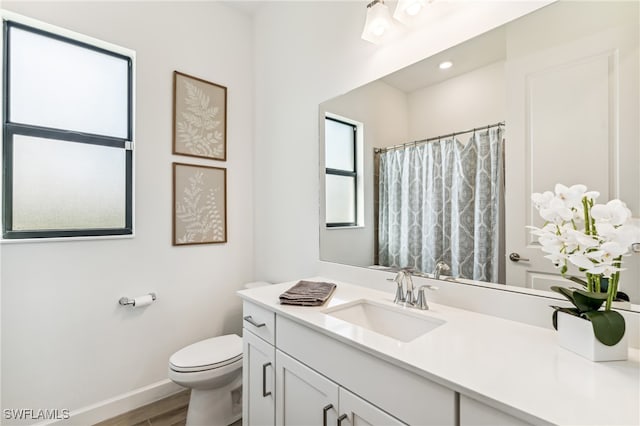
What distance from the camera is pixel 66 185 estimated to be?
1.70m

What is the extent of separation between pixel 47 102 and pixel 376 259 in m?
2.08

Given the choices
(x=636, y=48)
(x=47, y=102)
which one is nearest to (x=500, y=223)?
(x=636, y=48)

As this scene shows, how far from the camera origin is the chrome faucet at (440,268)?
1.26 meters

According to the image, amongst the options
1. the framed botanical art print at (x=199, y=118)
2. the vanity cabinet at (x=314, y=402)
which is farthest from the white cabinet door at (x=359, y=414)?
the framed botanical art print at (x=199, y=118)

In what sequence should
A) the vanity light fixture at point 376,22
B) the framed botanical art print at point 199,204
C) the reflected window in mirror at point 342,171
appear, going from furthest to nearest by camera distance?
the framed botanical art print at point 199,204, the reflected window in mirror at point 342,171, the vanity light fixture at point 376,22

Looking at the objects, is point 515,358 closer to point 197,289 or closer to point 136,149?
point 197,289

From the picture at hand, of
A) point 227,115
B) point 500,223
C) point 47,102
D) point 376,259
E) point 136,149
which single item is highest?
point 227,115

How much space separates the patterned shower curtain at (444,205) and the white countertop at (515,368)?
Result: 0.87ft

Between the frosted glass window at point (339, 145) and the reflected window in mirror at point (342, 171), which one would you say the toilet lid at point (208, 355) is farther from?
the frosted glass window at point (339, 145)

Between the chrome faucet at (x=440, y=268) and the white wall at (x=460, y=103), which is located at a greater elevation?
the white wall at (x=460, y=103)

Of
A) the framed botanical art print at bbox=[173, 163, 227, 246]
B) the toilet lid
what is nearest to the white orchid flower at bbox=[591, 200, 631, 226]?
the toilet lid

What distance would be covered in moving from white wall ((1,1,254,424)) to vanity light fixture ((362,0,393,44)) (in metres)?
1.33

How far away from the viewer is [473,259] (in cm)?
120

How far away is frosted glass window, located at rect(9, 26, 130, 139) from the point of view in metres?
1.59
